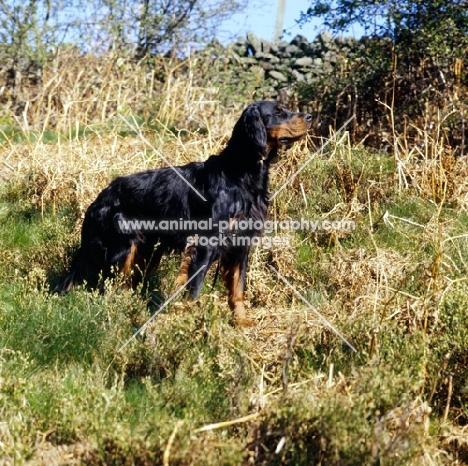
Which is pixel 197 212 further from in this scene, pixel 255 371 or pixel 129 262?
pixel 255 371

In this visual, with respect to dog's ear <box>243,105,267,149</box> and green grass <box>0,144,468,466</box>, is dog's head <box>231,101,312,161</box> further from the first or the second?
green grass <box>0,144,468,466</box>

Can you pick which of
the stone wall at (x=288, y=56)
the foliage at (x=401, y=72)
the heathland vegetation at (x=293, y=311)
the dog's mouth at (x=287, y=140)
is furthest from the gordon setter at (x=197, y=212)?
the stone wall at (x=288, y=56)

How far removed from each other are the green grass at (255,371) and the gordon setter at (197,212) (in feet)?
1.06

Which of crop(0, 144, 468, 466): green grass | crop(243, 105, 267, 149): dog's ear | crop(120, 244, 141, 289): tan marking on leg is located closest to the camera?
crop(0, 144, 468, 466): green grass

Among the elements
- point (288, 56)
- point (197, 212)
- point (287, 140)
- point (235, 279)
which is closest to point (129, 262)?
point (197, 212)

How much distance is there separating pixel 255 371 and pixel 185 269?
1417 millimetres

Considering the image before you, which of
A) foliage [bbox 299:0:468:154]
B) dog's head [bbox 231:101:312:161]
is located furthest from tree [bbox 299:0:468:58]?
dog's head [bbox 231:101:312:161]

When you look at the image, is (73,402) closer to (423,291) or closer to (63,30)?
(423,291)

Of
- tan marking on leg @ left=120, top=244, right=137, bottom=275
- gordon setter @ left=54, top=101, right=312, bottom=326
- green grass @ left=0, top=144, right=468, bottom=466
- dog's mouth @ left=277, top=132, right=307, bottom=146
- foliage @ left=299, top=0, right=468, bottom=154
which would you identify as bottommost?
green grass @ left=0, top=144, right=468, bottom=466

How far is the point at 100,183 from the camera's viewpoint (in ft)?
20.5

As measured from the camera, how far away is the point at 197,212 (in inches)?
197

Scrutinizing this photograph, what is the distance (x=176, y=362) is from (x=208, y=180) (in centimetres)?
171

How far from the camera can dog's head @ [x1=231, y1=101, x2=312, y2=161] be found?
16.4 ft

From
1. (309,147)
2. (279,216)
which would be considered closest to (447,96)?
(309,147)
